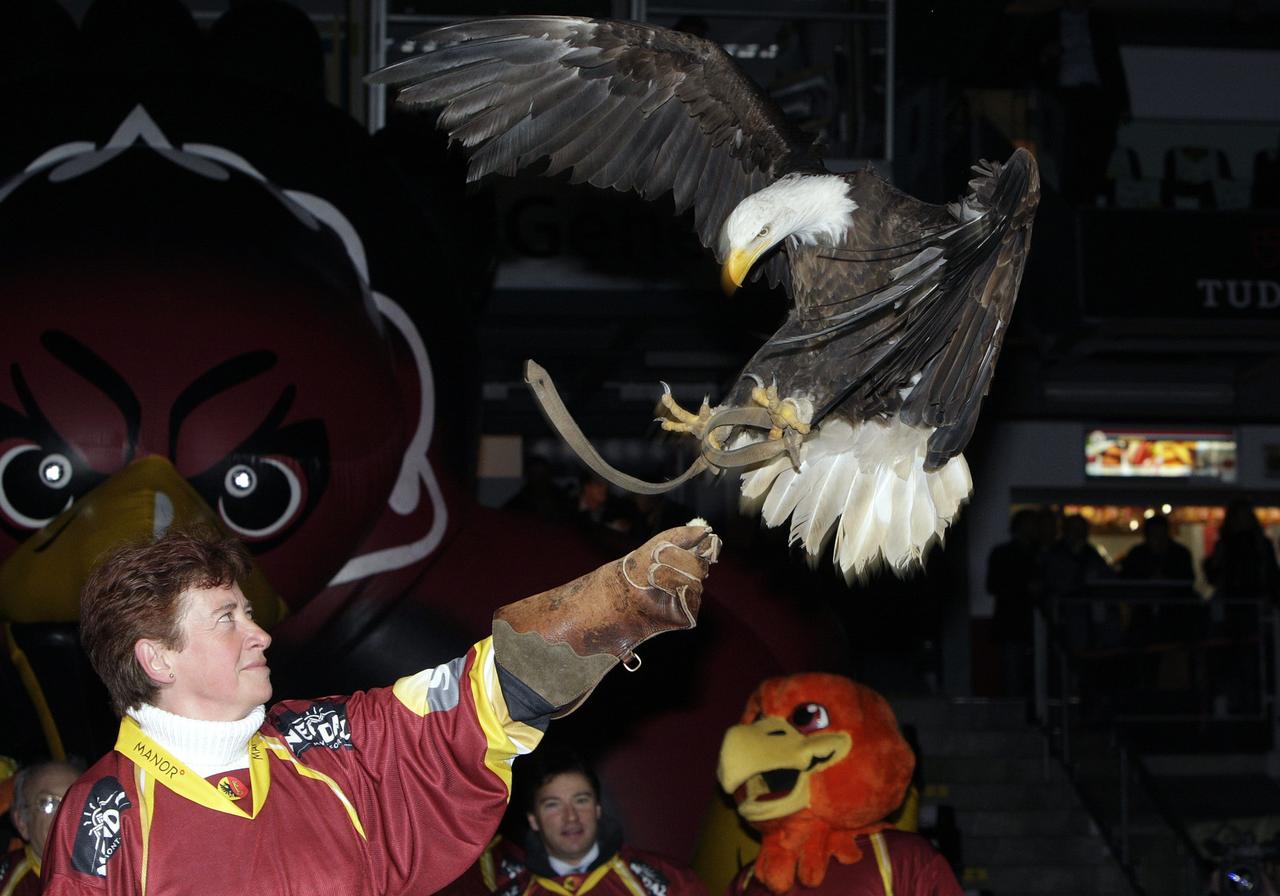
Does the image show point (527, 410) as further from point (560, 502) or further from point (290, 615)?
point (290, 615)

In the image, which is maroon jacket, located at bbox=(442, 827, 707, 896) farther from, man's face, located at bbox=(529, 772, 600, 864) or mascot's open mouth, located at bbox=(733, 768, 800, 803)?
mascot's open mouth, located at bbox=(733, 768, 800, 803)

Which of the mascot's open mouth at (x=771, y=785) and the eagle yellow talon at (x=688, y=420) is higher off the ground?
the eagle yellow talon at (x=688, y=420)

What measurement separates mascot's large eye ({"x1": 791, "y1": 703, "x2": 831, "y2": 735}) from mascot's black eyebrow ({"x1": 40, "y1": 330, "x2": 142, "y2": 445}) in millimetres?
1716

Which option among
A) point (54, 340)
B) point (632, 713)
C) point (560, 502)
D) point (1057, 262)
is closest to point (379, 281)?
point (54, 340)

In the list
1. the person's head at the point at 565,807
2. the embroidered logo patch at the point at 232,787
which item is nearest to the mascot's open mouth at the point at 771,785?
the person's head at the point at 565,807

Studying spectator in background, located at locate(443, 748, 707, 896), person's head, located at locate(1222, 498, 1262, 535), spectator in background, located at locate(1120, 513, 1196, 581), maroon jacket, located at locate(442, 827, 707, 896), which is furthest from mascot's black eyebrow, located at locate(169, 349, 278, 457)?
spectator in background, located at locate(1120, 513, 1196, 581)

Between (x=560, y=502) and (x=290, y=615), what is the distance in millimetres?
2295

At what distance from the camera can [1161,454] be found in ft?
36.4

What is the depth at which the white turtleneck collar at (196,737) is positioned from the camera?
2.00m

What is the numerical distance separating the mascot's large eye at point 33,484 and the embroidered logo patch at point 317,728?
1999 mm

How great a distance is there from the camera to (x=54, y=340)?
13.0 ft

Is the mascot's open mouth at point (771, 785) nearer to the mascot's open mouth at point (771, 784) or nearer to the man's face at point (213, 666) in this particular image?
the mascot's open mouth at point (771, 784)

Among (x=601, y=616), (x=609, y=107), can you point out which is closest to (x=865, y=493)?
(x=601, y=616)

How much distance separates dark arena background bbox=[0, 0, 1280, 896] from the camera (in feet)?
13.1
